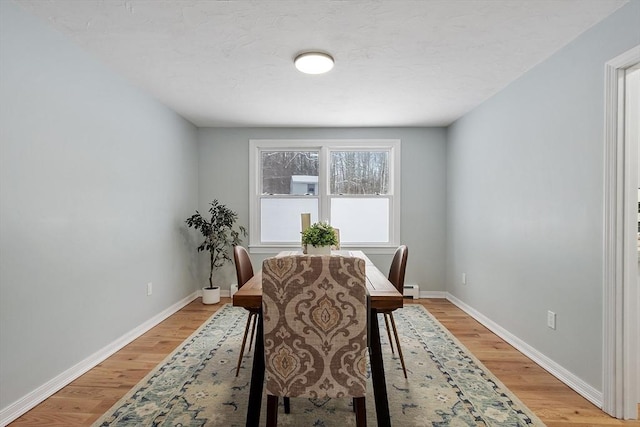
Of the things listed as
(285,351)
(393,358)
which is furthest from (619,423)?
(285,351)

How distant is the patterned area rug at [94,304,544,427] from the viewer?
73.2 inches

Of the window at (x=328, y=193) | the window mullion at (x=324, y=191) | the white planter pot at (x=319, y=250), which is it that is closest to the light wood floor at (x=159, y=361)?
the white planter pot at (x=319, y=250)

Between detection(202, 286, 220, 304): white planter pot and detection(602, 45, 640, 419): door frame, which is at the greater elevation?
detection(602, 45, 640, 419): door frame

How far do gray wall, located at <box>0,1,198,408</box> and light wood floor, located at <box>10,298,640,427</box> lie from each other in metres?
0.17

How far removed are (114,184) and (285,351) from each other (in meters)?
2.20

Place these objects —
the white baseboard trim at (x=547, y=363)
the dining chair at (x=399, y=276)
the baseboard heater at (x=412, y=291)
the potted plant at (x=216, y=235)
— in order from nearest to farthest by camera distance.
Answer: the white baseboard trim at (x=547, y=363) → the dining chair at (x=399, y=276) → the potted plant at (x=216, y=235) → the baseboard heater at (x=412, y=291)

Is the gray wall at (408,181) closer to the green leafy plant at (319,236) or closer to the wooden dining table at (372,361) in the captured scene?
the green leafy plant at (319,236)

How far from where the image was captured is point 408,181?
15.3 ft

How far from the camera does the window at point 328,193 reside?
15.6 ft

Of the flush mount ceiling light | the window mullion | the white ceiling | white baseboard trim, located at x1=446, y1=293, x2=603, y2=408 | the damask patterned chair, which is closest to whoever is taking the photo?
the damask patterned chair

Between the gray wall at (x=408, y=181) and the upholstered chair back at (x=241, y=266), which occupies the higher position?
the gray wall at (x=408, y=181)

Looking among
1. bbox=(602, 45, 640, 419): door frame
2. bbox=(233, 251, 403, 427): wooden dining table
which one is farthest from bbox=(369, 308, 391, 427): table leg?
bbox=(602, 45, 640, 419): door frame

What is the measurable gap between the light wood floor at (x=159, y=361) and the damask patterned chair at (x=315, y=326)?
3.91 ft

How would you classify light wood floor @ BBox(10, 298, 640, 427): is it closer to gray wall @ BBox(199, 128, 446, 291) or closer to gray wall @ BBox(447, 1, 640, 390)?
gray wall @ BBox(447, 1, 640, 390)
